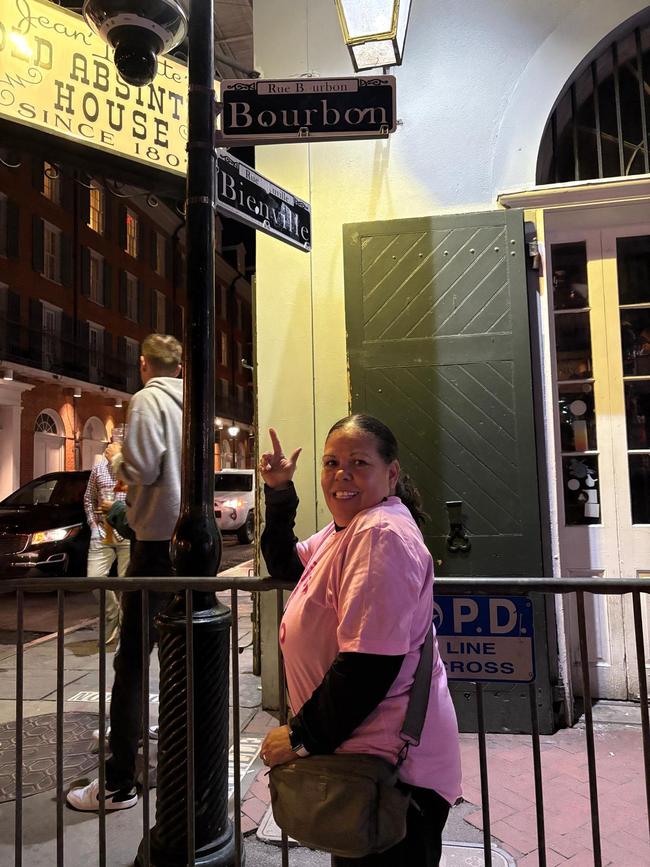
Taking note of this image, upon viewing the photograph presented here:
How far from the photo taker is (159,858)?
97.1 inches

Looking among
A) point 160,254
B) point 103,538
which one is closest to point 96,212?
point 160,254

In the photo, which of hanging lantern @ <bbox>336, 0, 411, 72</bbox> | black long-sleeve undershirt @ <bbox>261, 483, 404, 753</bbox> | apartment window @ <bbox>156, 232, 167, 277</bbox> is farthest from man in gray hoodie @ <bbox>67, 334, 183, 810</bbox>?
apartment window @ <bbox>156, 232, 167, 277</bbox>

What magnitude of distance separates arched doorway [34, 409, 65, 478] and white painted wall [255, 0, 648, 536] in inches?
875

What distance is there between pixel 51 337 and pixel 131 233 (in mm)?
9840

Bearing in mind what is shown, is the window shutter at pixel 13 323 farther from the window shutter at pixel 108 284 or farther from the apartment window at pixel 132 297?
the apartment window at pixel 132 297

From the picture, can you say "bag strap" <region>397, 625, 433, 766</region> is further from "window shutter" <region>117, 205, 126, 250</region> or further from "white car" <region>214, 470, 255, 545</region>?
"window shutter" <region>117, 205, 126, 250</region>

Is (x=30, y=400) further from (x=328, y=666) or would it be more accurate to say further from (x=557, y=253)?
(x=328, y=666)

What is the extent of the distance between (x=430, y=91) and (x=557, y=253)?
148 cm

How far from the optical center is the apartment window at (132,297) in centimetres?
3275

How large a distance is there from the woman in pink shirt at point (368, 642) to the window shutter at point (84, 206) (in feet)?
99.0

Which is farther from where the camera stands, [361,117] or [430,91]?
[430,91]

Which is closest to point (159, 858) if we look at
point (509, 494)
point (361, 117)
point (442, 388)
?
point (509, 494)

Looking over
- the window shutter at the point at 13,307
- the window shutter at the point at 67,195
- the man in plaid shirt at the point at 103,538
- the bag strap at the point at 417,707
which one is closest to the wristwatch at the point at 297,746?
the bag strap at the point at 417,707

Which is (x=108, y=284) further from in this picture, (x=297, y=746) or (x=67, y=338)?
(x=297, y=746)
